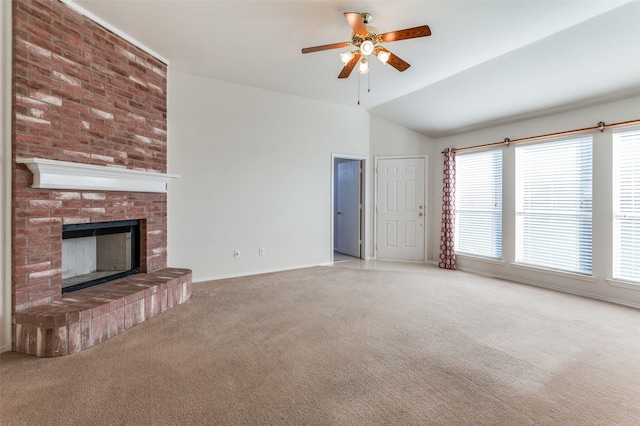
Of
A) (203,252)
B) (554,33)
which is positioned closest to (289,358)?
(203,252)

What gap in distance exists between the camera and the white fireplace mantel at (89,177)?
2.37 meters

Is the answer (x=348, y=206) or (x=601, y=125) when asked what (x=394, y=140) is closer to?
(x=348, y=206)

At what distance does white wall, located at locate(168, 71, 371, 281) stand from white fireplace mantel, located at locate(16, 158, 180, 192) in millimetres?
681

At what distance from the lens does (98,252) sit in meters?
3.23

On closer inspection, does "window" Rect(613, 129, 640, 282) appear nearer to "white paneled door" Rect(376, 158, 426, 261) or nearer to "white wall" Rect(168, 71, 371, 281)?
"white paneled door" Rect(376, 158, 426, 261)

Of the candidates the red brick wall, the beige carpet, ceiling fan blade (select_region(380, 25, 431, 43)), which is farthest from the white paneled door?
the red brick wall

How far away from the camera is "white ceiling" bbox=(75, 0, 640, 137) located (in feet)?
8.88

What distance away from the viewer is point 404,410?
1.69 meters

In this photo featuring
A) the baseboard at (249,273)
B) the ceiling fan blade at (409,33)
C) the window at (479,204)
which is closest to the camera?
the ceiling fan blade at (409,33)

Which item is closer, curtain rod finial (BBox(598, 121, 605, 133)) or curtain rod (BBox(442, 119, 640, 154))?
curtain rod (BBox(442, 119, 640, 154))

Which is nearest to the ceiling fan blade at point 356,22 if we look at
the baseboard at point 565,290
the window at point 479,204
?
the window at point 479,204

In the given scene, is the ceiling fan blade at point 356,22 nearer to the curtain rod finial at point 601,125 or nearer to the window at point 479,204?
the curtain rod finial at point 601,125

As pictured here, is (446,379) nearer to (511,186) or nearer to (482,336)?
(482,336)

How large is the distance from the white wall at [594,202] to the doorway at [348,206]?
2.12 m
